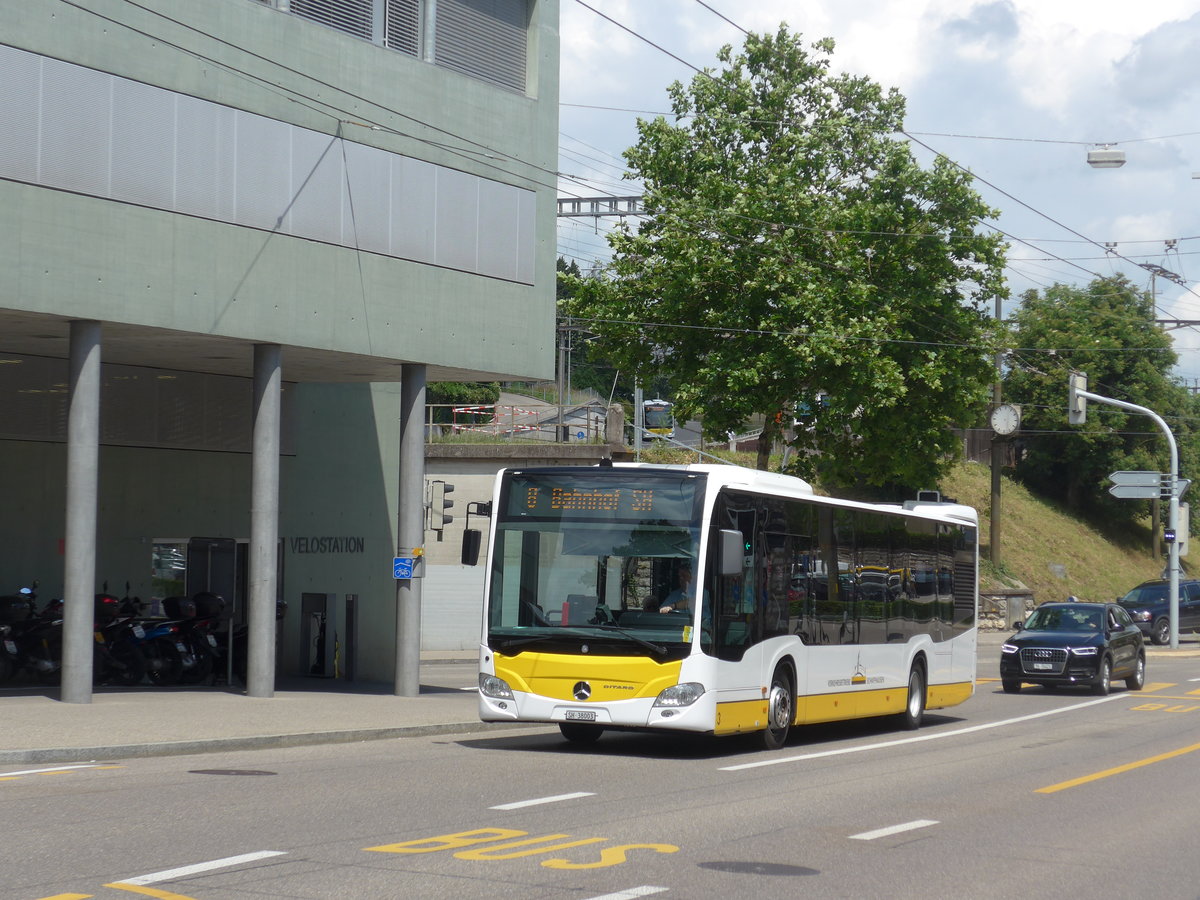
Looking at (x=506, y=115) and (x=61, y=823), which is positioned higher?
(x=506, y=115)

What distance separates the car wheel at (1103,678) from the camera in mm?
26203

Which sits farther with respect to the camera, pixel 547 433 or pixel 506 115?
pixel 547 433

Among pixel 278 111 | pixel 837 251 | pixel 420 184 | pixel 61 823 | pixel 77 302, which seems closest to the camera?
pixel 61 823

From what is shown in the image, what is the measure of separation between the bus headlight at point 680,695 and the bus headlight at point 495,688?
1585 mm

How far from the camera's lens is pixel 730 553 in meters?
14.8

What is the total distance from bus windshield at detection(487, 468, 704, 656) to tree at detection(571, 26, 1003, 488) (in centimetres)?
1882

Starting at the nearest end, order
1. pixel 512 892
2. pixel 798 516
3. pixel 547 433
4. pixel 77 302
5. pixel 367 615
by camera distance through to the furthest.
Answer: pixel 512 892, pixel 798 516, pixel 77 302, pixel 367 615, pixel 547 433

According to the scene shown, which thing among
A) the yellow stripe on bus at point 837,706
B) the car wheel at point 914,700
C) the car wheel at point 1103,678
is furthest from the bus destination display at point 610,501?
the car wheel at point 1103,678

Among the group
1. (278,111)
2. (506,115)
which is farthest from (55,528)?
(506,115)

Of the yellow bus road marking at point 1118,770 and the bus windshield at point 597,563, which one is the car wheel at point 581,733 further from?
the yellow bus road marking at point 1118,770

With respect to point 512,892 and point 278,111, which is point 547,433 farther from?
point 512,892

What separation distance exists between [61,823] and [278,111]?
44.2 feet

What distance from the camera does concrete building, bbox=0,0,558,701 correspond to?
736 inches

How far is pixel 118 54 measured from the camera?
18.9 m
